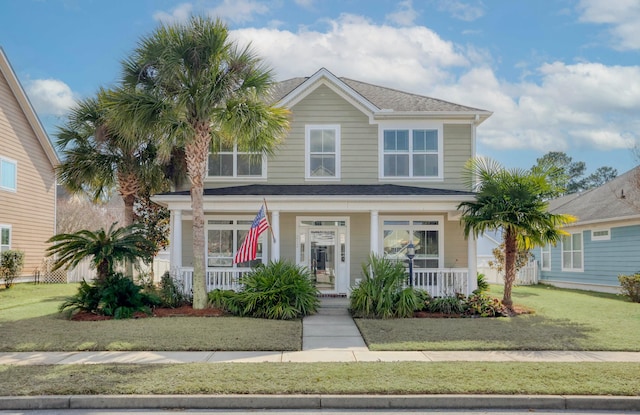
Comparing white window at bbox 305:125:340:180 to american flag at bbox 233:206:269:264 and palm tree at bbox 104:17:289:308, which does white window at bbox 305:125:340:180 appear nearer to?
palm tree at bbox 104:17:289:308

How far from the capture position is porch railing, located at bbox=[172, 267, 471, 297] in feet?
47.0

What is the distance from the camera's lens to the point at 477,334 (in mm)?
10383

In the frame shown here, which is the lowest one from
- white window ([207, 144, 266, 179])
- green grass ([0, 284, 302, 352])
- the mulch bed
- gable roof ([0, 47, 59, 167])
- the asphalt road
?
the asphalt road

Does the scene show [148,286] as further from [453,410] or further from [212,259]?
[453,410]

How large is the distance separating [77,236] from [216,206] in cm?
368

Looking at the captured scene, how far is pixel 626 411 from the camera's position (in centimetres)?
619

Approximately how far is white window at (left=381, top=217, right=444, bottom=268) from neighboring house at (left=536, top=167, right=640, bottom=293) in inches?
209

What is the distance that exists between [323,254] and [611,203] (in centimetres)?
1256

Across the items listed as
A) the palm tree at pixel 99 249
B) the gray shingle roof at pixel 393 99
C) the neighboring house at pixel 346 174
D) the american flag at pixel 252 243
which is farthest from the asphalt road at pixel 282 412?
the gray shingle roof at pixel 393 99

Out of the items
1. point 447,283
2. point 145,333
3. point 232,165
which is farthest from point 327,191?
point 145,333

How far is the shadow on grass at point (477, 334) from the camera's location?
9344 mm

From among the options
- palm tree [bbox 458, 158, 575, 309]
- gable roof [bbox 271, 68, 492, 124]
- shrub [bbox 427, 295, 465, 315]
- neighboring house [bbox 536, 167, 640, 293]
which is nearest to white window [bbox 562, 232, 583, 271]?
neighboring house [bbox 536, 167, 640, 293]

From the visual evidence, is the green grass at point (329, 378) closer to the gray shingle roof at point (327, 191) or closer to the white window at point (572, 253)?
the gray shingle roof at point (327, 191)

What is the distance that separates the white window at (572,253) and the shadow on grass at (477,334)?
11595 mm
